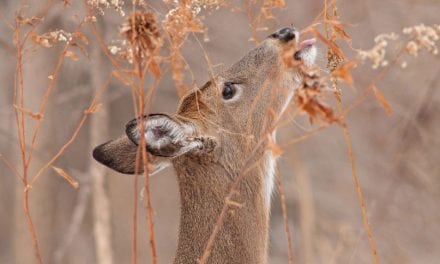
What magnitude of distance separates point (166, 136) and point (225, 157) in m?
0.67

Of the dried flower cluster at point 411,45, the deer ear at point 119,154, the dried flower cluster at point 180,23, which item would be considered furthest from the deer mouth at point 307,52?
the dried flower cluster at point 411,45

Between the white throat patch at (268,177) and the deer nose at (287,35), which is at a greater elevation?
the deer nose at (287,35)

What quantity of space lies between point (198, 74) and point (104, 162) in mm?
4253

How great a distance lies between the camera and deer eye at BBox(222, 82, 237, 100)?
4910 millimetres

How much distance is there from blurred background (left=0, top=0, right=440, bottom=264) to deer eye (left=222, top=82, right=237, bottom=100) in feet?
5.81

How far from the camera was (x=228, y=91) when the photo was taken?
493cm

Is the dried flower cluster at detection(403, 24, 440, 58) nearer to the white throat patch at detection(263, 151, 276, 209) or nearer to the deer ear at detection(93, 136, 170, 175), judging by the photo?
the white throat patch at detection(263, 151, 276, 209)

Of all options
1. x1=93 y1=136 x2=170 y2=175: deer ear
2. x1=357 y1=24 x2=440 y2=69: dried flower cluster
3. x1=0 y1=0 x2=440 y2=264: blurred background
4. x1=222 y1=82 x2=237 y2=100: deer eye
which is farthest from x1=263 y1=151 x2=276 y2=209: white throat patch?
x1=357 y1=24 x2=440 y2=69: dried flower cluster

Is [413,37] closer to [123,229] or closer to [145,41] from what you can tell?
[145,41]

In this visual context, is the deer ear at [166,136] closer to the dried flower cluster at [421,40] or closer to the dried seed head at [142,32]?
the dried seed head at [142,32]

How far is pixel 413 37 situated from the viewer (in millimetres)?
3266

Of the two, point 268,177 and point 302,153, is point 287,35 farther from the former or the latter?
point 302,153

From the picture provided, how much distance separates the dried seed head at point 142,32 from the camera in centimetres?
305

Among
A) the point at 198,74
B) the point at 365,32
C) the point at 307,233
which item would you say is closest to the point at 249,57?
the point at 307,233
